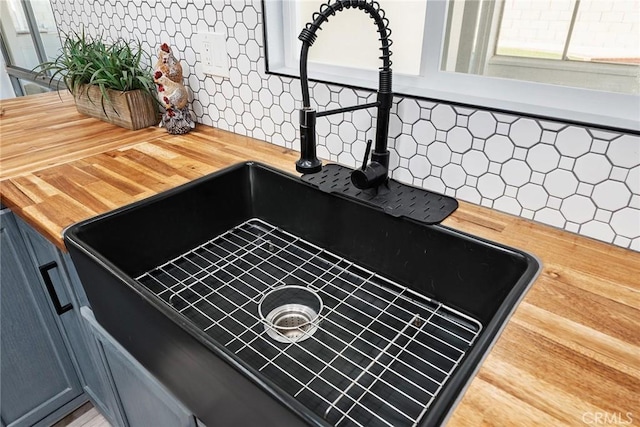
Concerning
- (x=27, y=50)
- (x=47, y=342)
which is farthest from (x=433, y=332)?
(x=27, y=50)

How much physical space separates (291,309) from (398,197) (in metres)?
0.34

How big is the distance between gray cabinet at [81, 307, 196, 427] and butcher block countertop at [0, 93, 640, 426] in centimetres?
25

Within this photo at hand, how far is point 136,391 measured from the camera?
0.91 m

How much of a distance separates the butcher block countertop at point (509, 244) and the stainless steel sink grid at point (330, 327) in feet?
0.42

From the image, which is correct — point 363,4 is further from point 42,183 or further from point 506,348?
point 42,183

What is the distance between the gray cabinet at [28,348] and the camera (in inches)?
44.8

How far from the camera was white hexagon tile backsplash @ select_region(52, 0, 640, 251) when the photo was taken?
770 mm

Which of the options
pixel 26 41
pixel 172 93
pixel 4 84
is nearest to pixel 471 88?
pixel 172 93

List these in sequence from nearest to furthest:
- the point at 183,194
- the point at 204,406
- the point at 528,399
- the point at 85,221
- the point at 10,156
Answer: the point at 528,399, the point at 204,406, the point at 85,221, the point at 183,194, the point at 10,156

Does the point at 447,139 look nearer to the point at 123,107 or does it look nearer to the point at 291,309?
the point at 291,309

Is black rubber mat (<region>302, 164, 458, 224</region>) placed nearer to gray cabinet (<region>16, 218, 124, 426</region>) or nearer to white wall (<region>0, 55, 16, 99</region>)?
gray cabinet (<region>16, 218, 124, 426</region>)

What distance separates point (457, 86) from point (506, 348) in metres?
0.59

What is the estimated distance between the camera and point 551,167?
82 centimetres

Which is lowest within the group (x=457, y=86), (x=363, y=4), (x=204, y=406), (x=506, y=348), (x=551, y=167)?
(x=204, y=406)
